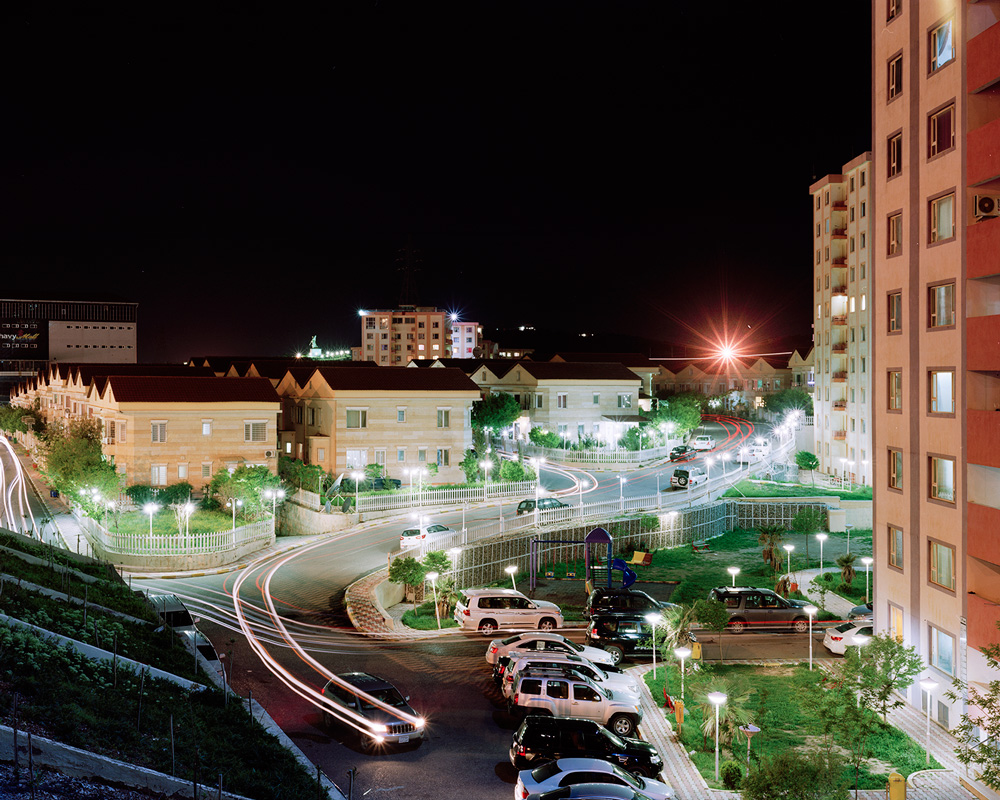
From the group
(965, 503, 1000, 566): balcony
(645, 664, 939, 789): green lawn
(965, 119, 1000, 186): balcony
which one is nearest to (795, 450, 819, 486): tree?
(645, 664, 939, 789): green lawn

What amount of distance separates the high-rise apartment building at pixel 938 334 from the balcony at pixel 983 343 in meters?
0.03

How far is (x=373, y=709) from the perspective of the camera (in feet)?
57.4

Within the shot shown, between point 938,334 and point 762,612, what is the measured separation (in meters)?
11.5

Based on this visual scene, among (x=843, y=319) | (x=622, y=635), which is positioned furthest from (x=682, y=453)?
(x=622, y=635)

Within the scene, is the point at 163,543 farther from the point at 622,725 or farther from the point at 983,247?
the point at 983,247

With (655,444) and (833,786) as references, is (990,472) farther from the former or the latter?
(655,444)

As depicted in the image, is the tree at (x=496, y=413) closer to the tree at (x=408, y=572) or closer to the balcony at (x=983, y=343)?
the tree at (x=408, y=572)

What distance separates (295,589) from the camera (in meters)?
30.6

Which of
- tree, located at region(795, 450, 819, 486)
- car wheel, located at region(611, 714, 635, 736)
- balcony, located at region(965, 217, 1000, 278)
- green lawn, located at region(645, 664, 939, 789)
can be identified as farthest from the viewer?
tree, located at region(795, 450, 819, 486)

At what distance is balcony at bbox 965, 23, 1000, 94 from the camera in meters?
17.6

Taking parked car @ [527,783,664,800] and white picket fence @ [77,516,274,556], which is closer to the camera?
parked car @ [527,783,664,800]

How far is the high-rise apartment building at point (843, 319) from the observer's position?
5506 centimetres

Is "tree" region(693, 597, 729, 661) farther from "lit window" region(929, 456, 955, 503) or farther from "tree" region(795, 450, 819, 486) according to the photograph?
"tree" region(795, 450, 819, 486)

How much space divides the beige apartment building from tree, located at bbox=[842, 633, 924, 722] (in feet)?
112
